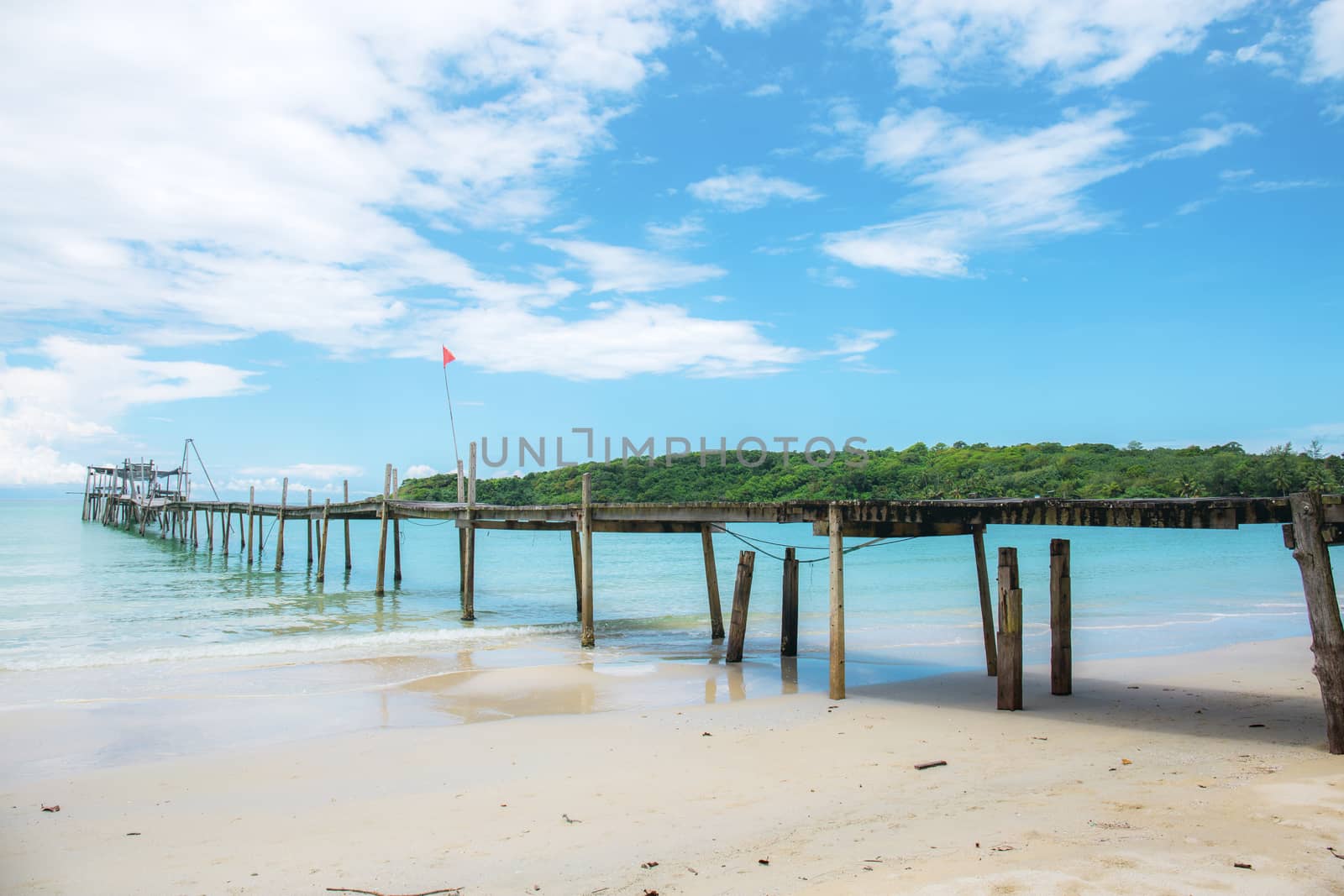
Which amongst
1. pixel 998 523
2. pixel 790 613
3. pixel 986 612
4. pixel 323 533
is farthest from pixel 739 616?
pixel 323 533

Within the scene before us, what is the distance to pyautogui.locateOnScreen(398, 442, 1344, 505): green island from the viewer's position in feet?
166

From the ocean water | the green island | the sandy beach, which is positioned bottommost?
the ocean water

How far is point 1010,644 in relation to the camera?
956cm

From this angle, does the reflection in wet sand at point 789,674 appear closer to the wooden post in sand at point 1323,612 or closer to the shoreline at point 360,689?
the shoreline at point 360,689

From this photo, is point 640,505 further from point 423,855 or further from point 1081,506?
→ point 423,855

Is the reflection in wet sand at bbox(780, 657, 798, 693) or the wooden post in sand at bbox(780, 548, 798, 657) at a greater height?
the wooden post in sand at bbox(780, 548, 798, 657)

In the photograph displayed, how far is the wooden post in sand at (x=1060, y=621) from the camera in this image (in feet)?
33.8

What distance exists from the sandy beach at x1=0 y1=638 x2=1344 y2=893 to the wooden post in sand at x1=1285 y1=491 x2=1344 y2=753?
419 millimetres

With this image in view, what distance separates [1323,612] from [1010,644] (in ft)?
10.0

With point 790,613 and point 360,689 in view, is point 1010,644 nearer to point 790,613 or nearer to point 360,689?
point 790,613

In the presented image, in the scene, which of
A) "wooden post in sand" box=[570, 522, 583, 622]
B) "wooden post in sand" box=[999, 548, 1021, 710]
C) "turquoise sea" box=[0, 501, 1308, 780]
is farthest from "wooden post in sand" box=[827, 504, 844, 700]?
"wooden post in sand" box=[570, 522, 583, 622]

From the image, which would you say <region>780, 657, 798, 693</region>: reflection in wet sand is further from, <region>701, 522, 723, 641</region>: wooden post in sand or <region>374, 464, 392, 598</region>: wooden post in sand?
<region>374, 464, 392, 598</region>: wooden post in sand

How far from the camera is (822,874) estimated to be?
16.3 ft

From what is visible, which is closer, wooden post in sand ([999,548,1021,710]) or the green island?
wooden post in sand ([999,548,1021,710])
